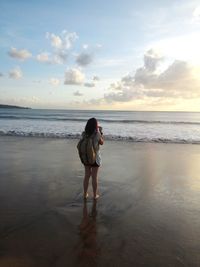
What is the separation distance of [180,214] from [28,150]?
9492 millimetres

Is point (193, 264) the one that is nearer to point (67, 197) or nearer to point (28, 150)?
point (67, 197)

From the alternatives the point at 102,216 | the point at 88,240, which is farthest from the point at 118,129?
the point at 88,240

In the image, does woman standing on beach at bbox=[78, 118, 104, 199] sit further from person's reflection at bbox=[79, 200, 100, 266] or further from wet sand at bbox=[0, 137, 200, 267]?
person's reflection at bbox=[79, 200, 100, 266]

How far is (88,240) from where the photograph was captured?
4.89 meters

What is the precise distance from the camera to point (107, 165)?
11.0 m

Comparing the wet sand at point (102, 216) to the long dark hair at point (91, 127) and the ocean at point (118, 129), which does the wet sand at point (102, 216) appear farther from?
the ocean at point (118, 129)

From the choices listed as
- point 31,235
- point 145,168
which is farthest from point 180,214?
point 145,168

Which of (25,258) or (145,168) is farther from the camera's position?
(145,168)

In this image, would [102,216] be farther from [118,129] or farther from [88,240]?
[118,129]

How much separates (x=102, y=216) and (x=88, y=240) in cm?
113

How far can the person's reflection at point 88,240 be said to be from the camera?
432cm

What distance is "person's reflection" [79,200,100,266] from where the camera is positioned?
4.32 m

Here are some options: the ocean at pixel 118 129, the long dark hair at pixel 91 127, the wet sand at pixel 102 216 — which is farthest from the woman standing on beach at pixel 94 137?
the ocean at pixel 118 129

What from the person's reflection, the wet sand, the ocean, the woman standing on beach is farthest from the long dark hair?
the ocean
